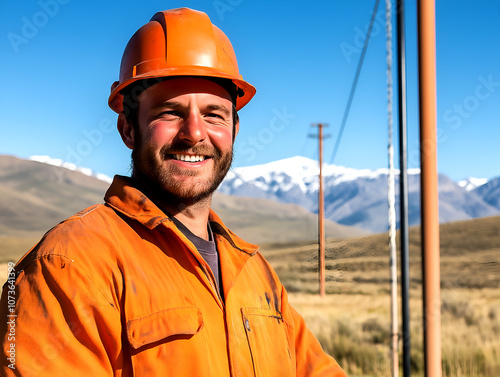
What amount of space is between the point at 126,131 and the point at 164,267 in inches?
33.0

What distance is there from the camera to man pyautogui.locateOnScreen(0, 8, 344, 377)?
60.6 inches

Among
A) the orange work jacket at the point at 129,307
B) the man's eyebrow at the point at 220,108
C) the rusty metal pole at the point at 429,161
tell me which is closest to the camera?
the orange work jacket at the point at 129,307

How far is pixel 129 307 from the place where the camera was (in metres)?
1.66

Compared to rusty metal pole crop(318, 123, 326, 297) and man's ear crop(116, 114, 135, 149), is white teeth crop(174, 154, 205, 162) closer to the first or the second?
man's ear crop(116, 114, 135, 149)

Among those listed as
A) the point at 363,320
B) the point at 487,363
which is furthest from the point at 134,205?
the point at 363,320

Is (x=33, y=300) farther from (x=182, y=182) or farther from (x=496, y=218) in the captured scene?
(x=496, y=218)

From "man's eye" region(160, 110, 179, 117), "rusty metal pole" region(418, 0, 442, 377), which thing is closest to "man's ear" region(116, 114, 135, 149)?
"man's eye" region(160, 110, 179, 117)

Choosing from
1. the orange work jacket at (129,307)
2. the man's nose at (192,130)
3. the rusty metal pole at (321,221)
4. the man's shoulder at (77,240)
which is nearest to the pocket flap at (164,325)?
the orange work jacket at (129,307)

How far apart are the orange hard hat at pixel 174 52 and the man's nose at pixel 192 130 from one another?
0.67ft

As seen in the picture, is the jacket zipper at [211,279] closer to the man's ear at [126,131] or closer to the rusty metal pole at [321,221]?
the man's ear at [126,131]

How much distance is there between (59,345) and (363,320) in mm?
10687

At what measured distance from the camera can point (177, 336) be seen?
1.71 meters

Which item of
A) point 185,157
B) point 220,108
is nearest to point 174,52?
point 220,108

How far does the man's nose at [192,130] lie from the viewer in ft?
7.06
